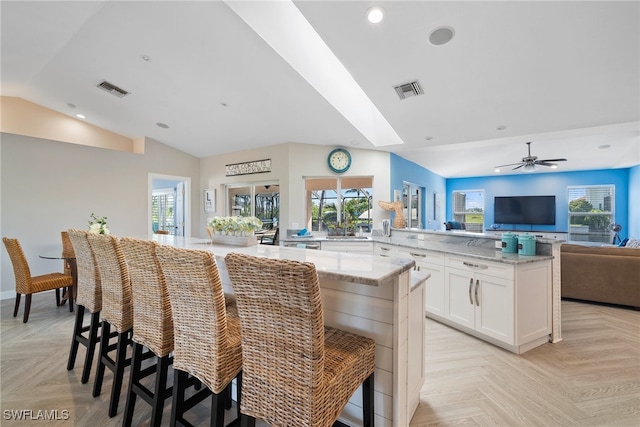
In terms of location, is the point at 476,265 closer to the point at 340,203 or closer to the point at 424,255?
the point at 424,255

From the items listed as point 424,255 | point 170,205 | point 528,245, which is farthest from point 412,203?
point 170,205

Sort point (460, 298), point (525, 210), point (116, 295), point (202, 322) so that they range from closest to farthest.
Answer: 1. point (202, 322)
2. point (116, 295)
3. point (460, 298)
4. point (525, 210)

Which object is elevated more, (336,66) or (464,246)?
(336,66)

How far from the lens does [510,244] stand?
2.97 metres

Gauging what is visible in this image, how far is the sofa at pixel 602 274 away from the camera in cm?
354

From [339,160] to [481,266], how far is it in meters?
3.12

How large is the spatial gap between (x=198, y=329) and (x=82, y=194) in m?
5.55

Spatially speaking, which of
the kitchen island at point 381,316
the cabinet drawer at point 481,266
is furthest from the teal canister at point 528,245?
the kitchen island at point 381,316

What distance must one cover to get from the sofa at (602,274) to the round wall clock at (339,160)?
11.9ft

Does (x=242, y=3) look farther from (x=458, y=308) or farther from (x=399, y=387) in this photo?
(x=458, y=308)

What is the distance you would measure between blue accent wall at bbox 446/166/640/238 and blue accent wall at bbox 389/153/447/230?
3.94ft

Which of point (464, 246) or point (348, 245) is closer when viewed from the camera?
point (464, 246)

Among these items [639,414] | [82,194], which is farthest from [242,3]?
[82,194]

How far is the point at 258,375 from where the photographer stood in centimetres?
108
